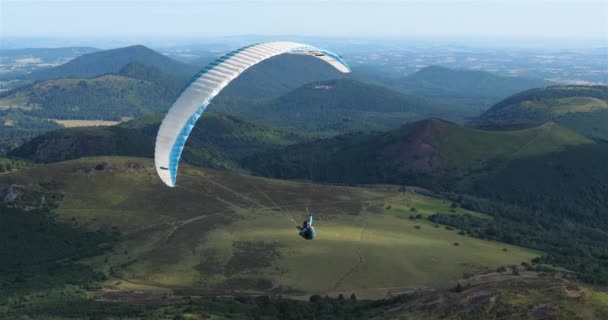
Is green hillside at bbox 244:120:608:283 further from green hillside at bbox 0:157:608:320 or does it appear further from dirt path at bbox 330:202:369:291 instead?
dirt path at bbox 330:202:369:291

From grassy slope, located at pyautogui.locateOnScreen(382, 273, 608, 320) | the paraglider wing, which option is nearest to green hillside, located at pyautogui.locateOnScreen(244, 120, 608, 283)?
grassy slope, located at pyautogui.locateOnScreen(382, 273, 608, 320)

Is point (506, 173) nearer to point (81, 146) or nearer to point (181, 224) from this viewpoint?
point (181, 224)

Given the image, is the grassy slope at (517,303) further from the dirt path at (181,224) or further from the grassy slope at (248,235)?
the dirt path at (181,224)

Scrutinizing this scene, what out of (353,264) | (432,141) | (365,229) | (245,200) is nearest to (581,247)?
(365,229)

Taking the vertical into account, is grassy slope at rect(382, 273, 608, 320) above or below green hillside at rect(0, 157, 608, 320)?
above

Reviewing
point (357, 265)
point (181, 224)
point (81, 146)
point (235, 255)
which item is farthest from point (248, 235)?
point (81, 146)
